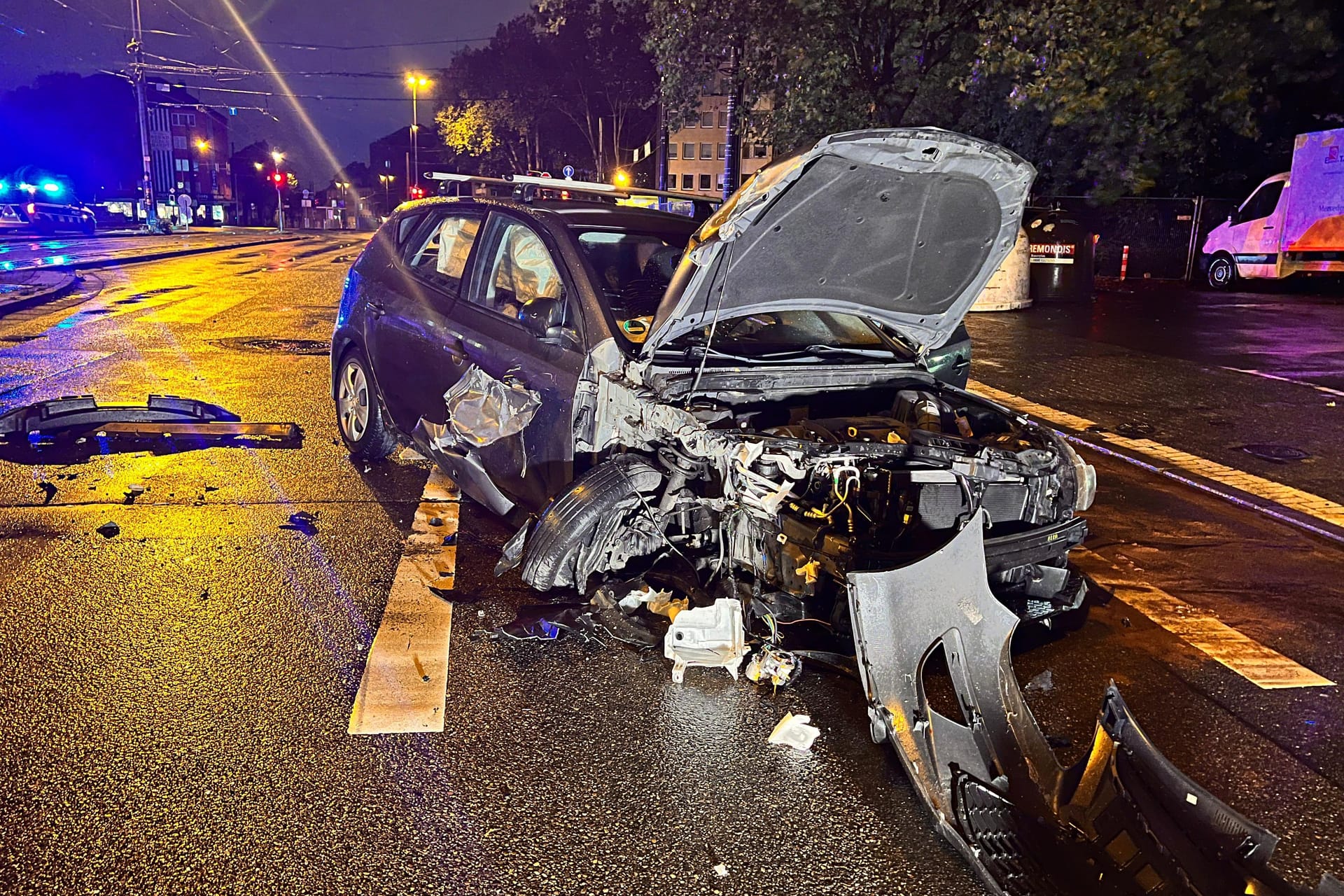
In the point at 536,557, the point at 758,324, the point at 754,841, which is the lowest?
the point at 754,841

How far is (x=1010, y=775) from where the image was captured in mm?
2953

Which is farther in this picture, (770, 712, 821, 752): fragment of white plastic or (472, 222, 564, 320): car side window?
(472, 222, 564, 320): car side window

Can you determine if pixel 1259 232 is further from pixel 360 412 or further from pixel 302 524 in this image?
pixel 302 524

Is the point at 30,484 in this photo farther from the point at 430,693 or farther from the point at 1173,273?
the point at 1173,273

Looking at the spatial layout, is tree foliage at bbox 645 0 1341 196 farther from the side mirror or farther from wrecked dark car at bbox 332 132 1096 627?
the side mirror

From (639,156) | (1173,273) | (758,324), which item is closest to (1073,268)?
(1173,273)

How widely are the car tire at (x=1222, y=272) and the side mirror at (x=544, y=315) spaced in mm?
23608

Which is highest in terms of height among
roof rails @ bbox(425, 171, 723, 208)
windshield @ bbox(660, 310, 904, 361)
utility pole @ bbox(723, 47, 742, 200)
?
utility pole @ bbox(723, 47, 742, 200)

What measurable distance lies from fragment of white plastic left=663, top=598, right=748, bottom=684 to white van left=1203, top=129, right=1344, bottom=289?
21.6m

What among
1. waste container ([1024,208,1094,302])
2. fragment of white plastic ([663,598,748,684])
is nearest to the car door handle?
fragment of white plastic ([663,598,748,684])

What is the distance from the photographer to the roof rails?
5.61 m

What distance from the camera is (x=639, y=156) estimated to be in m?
69.7

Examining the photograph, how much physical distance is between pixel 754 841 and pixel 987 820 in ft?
2.19

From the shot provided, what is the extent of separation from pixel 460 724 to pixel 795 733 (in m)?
1.16
